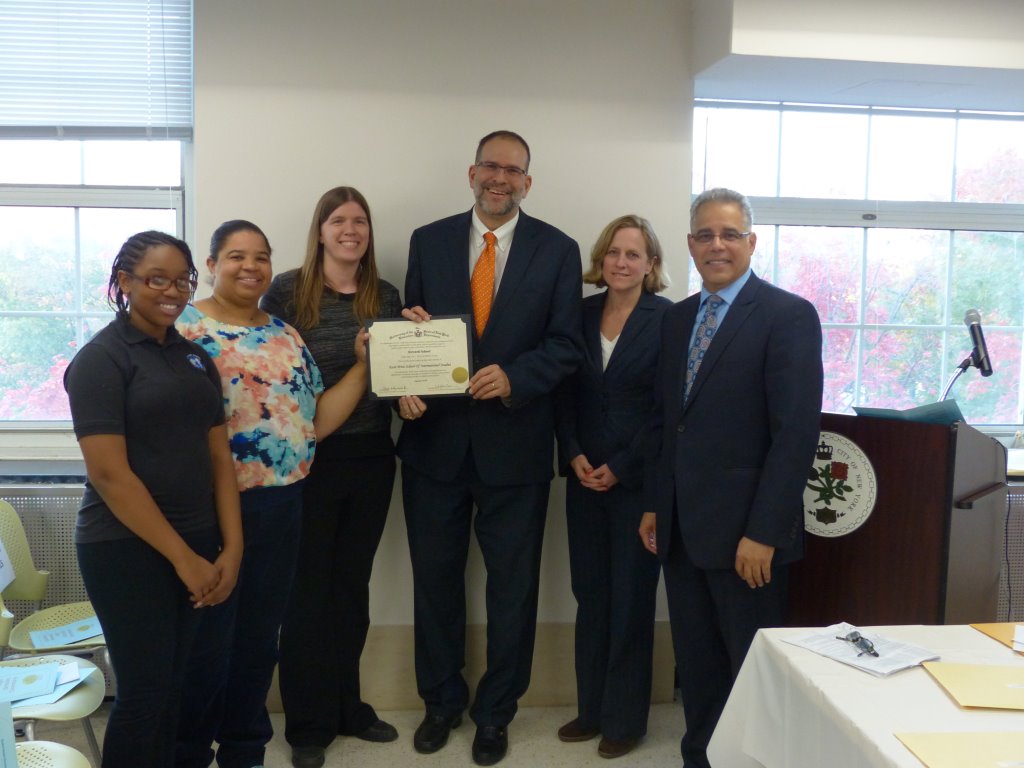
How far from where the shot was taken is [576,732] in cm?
289

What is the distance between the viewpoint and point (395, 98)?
9.84ft

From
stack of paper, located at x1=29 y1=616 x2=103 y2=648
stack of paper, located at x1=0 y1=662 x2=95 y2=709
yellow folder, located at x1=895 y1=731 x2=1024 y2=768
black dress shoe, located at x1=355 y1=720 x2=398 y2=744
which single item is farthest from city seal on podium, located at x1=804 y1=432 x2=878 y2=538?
stack of paper, located at x1=29 y1=616 x2=103 y2=648

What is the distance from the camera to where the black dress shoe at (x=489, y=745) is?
8.90 ft

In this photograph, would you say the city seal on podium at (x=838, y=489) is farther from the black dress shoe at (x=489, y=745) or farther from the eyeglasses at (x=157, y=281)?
the eyeglasses at (x=157, y=281)

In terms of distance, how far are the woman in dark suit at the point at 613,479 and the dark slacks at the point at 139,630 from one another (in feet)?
A: 4.01

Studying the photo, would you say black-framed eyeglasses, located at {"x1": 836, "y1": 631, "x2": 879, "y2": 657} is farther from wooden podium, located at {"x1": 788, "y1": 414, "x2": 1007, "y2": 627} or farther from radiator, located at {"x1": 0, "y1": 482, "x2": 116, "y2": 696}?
radiator, located at {"x1": 0, "y1": 482, "x2": 116, "y2": 696}

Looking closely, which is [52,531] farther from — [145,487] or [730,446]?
[730,446]

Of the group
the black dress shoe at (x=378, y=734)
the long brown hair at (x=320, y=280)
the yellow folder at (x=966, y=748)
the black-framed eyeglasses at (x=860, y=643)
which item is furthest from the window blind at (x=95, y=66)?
the yellow folder at (x=966, y=748)

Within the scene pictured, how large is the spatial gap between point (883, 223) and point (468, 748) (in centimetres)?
263

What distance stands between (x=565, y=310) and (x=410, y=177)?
31.7 inches

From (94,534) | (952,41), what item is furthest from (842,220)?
(94,534)

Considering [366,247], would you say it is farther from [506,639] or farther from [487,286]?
[506,639]

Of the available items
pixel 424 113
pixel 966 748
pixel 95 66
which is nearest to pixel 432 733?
pixel 966 748

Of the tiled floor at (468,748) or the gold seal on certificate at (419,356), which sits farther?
the tiled floor at (468,748)
